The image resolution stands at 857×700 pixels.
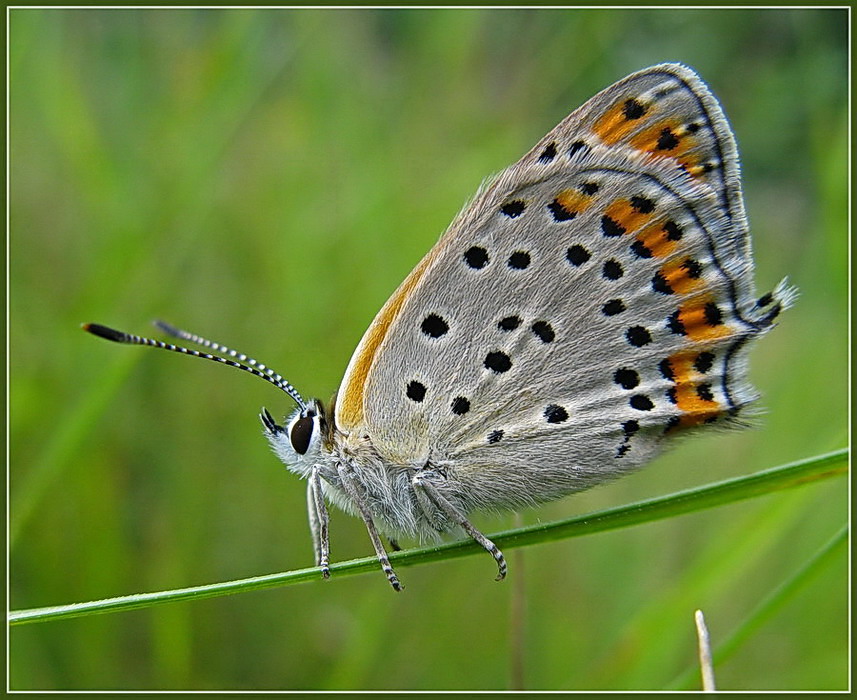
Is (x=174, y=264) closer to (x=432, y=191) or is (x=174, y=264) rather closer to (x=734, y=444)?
(x=432, y=191)

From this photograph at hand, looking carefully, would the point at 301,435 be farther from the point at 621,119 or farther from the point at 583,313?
the point at 621,119

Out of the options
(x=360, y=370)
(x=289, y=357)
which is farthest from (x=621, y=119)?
(x=289, y=357)

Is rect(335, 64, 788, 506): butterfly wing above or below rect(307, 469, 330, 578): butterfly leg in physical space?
above

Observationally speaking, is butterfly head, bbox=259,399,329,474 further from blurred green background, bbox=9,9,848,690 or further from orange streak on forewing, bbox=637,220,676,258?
orange streak on forewing, bbox=637,220,676,258

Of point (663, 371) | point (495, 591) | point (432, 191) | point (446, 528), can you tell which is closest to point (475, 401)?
point (446, 528)

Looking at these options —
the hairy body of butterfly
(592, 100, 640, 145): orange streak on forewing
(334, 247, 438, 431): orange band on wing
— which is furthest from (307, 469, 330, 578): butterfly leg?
(592, 100, 640, 145): orange streak on forewing
